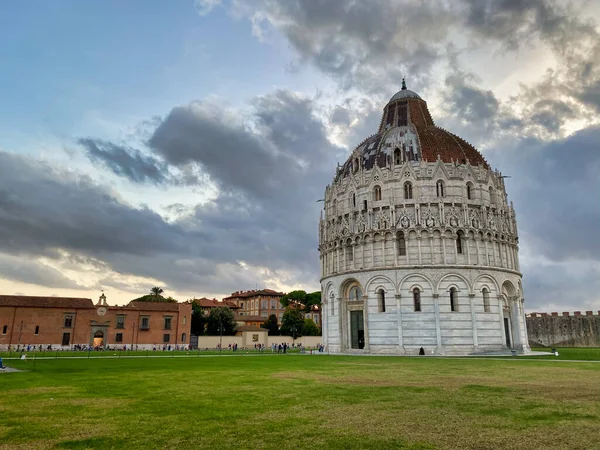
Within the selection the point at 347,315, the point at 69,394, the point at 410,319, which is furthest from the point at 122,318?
the point at 69,394

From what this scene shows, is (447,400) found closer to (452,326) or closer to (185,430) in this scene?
(185,430)

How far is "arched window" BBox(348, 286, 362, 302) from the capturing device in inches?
2083

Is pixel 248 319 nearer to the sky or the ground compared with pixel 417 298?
nearer to the ground

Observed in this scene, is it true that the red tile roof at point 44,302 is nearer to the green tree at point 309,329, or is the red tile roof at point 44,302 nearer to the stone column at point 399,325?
the green tree at point 309,329

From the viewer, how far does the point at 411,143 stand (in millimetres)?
56000

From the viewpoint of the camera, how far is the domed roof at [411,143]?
180 feet

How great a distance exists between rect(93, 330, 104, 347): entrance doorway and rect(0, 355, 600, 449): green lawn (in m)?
60.3

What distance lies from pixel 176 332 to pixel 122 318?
907 cm

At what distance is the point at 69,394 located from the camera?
14.5m

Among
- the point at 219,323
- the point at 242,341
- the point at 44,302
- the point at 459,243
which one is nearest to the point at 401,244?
the point at 459,243

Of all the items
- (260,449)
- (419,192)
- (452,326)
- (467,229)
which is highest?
(419,192)

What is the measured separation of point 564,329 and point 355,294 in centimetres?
4497

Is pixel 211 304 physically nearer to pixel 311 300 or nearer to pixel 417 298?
pixel 311 300

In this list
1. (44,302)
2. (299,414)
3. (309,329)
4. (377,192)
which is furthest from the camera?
(309,329)
